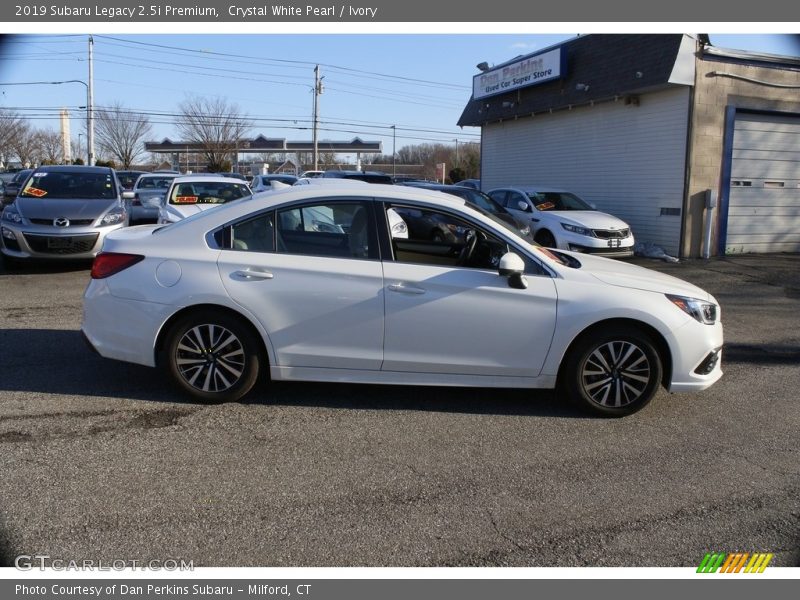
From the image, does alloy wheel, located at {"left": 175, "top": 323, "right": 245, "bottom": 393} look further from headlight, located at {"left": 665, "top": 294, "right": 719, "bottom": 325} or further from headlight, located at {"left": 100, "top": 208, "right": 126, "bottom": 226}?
headlight, located at {"left": 100, "top": 208, "right": 126, "bottom": 226}

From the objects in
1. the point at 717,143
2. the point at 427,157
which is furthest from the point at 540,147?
the point at 427,157

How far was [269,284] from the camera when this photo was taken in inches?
195

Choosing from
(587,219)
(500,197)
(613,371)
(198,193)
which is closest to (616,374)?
(613,371)

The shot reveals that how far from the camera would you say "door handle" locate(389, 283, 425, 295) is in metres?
4.91

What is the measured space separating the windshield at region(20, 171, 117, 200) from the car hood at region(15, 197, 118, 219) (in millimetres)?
324

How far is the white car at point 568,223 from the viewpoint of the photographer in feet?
44.7

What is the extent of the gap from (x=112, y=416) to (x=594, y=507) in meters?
3.33

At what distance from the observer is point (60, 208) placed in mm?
10844

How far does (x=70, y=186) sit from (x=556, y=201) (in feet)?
31.7

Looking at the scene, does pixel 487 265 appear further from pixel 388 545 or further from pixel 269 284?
pixel 388 545

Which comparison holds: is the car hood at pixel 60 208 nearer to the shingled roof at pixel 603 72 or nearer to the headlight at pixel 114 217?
the headlight at pixel 114 217

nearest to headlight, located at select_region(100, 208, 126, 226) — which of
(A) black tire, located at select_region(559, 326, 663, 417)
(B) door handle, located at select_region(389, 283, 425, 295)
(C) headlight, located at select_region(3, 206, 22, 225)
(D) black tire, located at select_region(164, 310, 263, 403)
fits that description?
(C) headlight, located at select_region(3, 206, 22, 225)

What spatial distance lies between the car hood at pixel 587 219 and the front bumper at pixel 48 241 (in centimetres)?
863

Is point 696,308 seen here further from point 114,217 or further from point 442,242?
point 114,217
